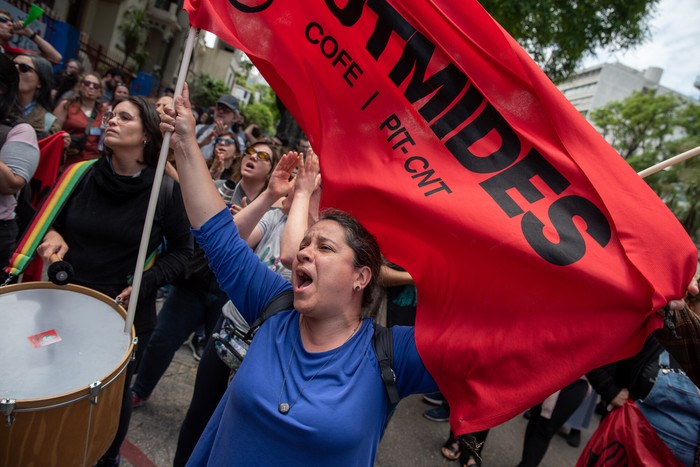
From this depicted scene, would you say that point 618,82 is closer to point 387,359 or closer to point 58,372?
point 387,359

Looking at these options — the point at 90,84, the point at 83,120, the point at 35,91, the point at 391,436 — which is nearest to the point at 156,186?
the point at 35,91

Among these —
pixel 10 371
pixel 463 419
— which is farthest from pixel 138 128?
pixel 463 419

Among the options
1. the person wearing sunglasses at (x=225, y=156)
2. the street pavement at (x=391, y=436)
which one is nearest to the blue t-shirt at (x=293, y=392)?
the street pavement at (x=391, y=436)

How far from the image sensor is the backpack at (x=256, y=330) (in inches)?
64.5

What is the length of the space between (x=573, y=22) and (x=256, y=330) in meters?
10.6

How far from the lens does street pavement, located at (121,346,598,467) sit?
10.0 ft

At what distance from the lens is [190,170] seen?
71.4 inches

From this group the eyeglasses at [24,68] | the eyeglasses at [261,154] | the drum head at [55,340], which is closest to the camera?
the drum head at [55,340]

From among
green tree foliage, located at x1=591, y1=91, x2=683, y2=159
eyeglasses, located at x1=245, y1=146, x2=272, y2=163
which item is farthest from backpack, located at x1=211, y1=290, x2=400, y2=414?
green tree foliage, located at x1=591, y1=91, x2=683, y2=159

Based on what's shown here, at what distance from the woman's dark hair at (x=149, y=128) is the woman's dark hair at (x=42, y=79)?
206cm

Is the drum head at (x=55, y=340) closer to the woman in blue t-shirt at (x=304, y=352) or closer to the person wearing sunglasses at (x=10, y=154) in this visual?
the woman in blue t-shirt at (x=304, y=352)

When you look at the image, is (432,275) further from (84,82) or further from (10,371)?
(84,82)

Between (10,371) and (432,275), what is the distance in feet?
5.22

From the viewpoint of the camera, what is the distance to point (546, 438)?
3672 mm
